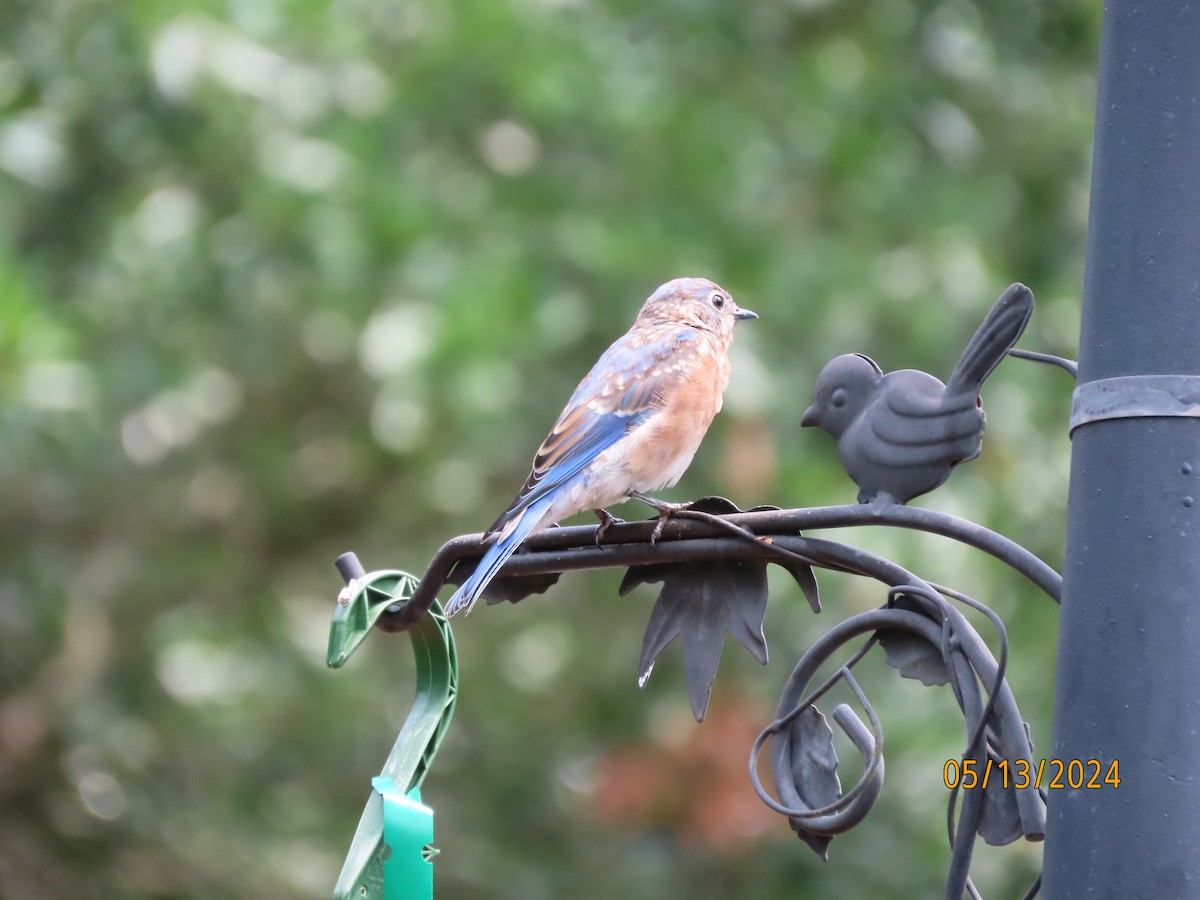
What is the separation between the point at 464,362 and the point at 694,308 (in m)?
1.12

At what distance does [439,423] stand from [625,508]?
774 mm

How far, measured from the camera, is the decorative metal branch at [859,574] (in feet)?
6.24

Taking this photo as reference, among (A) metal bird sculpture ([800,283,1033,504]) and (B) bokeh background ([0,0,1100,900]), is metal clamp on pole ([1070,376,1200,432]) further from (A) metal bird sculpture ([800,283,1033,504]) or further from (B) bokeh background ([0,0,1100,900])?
(B) bokeh background ([0,0,1100,900])

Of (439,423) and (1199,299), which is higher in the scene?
(439,423)

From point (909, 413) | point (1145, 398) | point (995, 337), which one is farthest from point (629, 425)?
point (1145, 398)

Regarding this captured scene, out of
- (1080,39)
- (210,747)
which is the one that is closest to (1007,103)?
(1080,39)

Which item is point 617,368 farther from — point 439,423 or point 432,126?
point 432,126

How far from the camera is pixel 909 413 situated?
2.01 metres

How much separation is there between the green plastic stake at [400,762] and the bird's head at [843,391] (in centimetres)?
64

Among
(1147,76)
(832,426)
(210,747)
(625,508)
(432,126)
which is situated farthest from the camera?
(210,747)

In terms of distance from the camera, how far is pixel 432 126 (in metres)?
6.23

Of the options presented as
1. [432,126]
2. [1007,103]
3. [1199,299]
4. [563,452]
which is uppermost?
[1007,103]
